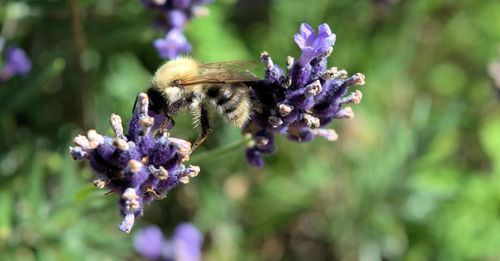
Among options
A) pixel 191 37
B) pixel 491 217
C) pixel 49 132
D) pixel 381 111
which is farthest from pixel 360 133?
pixel 49 132

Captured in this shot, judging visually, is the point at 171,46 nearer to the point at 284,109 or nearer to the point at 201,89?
the point at 201,89

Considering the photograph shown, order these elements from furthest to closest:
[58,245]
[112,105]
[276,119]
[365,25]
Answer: [365,25]
[112,105]
[58,245]
[276,119]

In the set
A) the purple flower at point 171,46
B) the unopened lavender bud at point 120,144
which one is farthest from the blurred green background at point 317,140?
the unopened lavender bud at point 120,144

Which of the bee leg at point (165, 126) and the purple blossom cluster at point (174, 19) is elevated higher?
the purple blossom cluster at point (174, 19)

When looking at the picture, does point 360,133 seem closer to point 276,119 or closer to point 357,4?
point 357,4

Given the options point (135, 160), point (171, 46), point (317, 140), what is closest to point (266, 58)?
point (135, 160)

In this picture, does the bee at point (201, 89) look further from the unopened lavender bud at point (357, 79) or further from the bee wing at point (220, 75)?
the unopened lavender bud at point (357, 79)

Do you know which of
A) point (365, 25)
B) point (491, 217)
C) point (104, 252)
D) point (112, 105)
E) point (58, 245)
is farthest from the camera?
point (365, 25)
